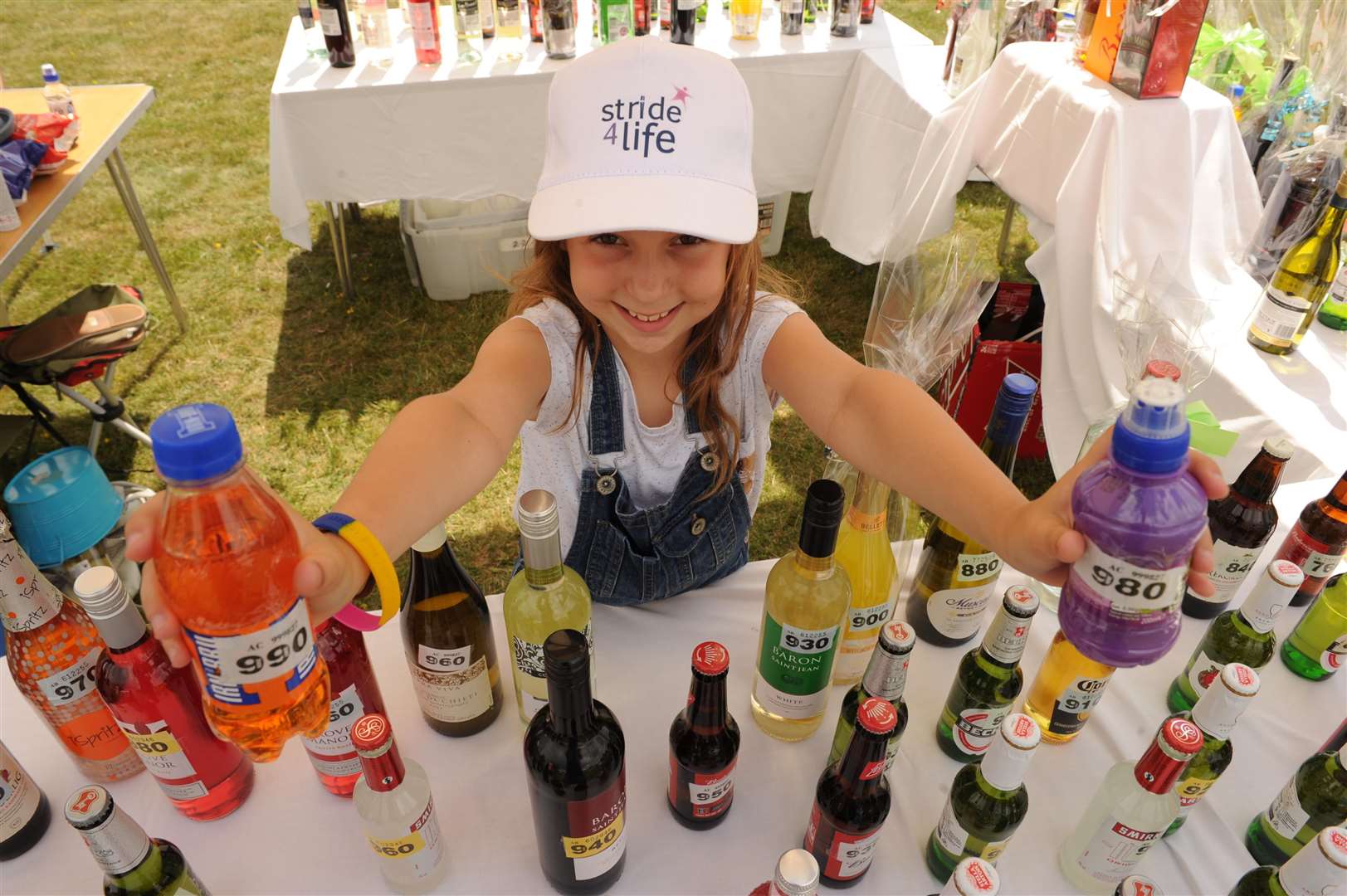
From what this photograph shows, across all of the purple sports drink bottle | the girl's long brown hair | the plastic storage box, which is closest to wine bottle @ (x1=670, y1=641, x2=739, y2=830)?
the purple sports drink bottle

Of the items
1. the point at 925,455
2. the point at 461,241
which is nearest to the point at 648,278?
the point at 925,455

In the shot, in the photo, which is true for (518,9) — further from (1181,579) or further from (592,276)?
(1181,579)

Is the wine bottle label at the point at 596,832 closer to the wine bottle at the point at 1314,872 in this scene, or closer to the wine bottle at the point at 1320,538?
the wine bottle at the point at 1314,872

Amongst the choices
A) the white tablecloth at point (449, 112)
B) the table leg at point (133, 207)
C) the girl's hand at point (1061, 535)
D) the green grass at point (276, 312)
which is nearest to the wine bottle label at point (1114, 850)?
the girl's hand at point (1061, 535)

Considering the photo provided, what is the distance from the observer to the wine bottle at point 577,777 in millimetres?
791

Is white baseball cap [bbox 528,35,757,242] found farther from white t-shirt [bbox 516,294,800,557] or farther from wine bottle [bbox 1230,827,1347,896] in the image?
wine bottle [bbox 1230,827,1347,896]

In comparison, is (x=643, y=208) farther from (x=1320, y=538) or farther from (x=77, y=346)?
(x=77, y=346)

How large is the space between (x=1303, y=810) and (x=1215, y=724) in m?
0.22

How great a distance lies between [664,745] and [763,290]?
72 centimetres

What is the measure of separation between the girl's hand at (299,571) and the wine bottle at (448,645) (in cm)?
22

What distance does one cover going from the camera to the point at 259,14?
6.29 meters

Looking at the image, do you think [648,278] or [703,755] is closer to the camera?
[703,755]

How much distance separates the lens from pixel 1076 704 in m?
1.04

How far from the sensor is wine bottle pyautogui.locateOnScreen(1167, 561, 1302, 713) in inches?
39.3
